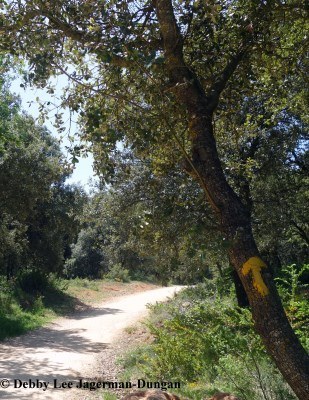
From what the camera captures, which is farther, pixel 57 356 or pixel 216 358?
pixel 57 356

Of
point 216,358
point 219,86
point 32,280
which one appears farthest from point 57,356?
point 32,280

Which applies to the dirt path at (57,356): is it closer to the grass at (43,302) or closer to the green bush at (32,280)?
the grass at (43,302)

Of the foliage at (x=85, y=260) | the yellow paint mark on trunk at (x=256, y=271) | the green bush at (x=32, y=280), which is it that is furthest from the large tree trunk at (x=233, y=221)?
the foliage at (x=85, y=260)

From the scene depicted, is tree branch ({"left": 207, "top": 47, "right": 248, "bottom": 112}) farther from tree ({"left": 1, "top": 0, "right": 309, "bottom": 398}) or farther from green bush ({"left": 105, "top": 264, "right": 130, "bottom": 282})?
green bush ({"left": 105, "top": 264, "right": 130, "bottom": 282})

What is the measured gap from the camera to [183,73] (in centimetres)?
464

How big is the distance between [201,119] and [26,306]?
14.2m

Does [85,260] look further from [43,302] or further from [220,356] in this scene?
[220,356]

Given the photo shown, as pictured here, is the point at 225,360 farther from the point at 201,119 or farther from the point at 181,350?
the point at 201,119

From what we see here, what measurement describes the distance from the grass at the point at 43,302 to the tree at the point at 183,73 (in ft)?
26.2

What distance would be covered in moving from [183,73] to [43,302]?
1617 centimetres

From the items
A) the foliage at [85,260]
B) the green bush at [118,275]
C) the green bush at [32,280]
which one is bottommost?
the green bush at [32,280]

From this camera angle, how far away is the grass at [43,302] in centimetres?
1334

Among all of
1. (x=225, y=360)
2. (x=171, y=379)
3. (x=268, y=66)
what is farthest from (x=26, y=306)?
(x=268, y=66)

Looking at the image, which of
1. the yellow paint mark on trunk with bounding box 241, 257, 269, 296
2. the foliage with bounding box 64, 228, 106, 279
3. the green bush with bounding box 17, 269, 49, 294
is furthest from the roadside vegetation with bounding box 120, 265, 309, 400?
the foliage with bounding box 64, 228, 106, 279
